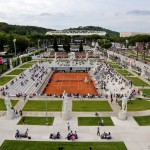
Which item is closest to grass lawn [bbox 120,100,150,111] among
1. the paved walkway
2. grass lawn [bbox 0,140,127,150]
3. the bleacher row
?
the paved walkway

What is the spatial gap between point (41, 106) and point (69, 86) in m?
24.0

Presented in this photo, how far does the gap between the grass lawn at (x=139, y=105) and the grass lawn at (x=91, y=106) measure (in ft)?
12.5

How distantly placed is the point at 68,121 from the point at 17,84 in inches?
1044

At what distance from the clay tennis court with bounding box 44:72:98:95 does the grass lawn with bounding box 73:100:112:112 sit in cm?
1291

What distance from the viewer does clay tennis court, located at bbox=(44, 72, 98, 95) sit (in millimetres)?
59688

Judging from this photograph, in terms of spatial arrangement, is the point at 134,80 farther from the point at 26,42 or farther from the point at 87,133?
the point at 26,42

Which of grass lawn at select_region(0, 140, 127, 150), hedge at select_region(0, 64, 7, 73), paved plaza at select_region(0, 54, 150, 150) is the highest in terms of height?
hedge at select_region(0, 64, 7, 73)

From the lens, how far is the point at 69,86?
6588 cm

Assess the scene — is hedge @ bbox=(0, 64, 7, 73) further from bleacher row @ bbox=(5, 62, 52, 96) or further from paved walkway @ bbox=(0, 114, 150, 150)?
paved walkway @ bbox=(0, 114, 150, 150)

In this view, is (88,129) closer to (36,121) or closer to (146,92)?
(36,121)

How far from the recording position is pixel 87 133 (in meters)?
32.0

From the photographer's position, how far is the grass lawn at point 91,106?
40.8 metres

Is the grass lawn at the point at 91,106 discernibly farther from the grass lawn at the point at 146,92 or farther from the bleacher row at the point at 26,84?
the bleacher row at the point at 26,84

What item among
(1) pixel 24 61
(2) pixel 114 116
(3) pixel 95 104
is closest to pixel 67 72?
(1) pixel 24 61
